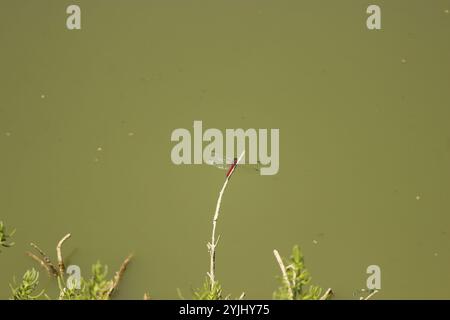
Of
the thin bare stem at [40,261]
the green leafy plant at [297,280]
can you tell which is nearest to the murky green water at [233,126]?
the thin bare stem at [40,261]

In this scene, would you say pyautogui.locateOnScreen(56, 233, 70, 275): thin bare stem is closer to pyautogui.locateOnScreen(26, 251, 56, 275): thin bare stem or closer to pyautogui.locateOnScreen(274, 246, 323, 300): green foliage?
pyautogui.locateOnScreen(26, 251, 56, 275): thin bare stem

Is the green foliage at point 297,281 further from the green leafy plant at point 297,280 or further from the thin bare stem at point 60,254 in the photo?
the thin bare stem at point 60,254

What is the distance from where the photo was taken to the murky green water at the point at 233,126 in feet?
4.05

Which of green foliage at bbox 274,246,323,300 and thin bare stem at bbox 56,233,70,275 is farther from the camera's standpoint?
thin bare stem at bbox 56,233,70,275

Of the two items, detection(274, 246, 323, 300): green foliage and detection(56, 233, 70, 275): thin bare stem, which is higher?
detection(274, 246, 323, 300): green foliage

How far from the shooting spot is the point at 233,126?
1247 millimetres

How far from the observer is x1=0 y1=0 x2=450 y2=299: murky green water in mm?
1235

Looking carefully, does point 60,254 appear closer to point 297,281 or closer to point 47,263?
point 47,263

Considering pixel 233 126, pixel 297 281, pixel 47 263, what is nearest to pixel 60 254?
pixel 47 263

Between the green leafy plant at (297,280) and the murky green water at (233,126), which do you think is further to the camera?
the murky green water at (233,126)

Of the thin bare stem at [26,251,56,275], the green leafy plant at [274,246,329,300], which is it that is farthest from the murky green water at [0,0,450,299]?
the green leafy plant at [274,246,329,300]

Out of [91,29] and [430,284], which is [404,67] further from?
[91,29]

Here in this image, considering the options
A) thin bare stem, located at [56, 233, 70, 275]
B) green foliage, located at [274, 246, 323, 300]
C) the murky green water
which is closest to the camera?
green foliage, located at [274, 246, 323, 300]
